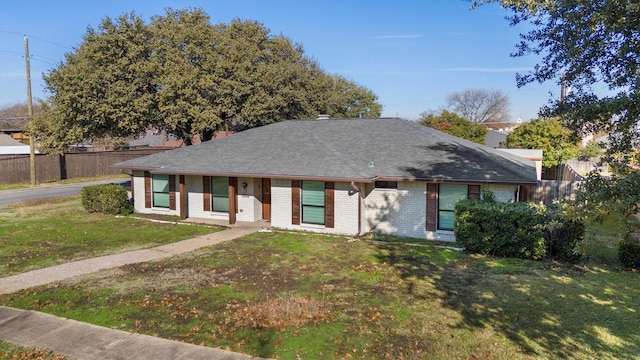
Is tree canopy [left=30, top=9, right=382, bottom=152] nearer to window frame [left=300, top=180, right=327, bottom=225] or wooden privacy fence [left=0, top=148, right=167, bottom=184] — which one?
wooden privacy fence [left=0, top=148, right=167, bottom=184]

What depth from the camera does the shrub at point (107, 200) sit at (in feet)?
67.0

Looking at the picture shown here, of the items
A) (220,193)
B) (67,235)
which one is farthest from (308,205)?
(67,235)

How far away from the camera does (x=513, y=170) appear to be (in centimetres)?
1527

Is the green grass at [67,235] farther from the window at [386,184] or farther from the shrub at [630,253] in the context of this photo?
the shrub at [630,253]

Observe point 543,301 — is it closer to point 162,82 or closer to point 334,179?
point 334,179

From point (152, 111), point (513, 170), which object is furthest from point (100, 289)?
point (152, 111)

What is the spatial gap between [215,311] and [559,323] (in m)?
6.47

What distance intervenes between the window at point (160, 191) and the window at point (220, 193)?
2.66 m

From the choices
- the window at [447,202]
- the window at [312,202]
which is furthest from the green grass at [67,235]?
the window at [447,202]

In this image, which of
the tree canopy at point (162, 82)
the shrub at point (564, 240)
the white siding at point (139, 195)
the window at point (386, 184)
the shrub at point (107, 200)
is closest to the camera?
the shrub at point (564, 240)

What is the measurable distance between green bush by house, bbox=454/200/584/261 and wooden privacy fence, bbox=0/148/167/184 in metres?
30.3

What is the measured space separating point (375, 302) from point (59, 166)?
3679 centimetres

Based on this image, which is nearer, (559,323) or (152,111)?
(559,323)

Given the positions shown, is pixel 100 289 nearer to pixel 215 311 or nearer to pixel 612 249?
pixel 215 311
